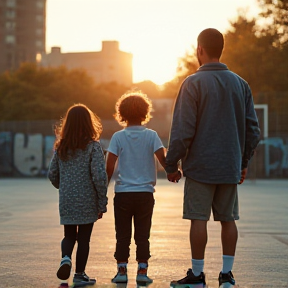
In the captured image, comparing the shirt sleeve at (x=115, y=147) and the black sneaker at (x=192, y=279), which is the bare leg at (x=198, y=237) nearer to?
the black sneaker at (x=192, y=279)

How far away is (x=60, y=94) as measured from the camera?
208 feet

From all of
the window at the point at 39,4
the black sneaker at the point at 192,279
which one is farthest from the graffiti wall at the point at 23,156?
the window at the point at 39,4

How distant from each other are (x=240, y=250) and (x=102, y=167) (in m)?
2.60

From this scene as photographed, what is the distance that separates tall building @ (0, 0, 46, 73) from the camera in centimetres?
12657

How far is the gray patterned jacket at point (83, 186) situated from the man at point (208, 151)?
574mm

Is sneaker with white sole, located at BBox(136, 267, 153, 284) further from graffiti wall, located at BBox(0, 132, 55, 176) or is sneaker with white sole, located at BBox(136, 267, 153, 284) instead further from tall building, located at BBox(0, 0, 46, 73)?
tall building, located at BBox(0, 0, 46, 73)

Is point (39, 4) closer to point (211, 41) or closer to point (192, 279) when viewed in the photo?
point (211, 41)

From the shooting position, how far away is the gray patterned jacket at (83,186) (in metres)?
5.88

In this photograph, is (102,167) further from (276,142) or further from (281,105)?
(281,105)

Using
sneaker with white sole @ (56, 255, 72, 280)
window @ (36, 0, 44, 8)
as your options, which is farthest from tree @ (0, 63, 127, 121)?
window @ (36, 0, 44, 8)

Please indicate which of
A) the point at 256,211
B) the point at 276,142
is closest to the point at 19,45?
the point at 276,142

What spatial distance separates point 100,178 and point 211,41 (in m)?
1.29

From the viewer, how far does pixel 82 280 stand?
19.2 ft

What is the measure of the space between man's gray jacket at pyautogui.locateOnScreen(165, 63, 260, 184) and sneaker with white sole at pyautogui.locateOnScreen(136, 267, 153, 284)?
0.86 metres
